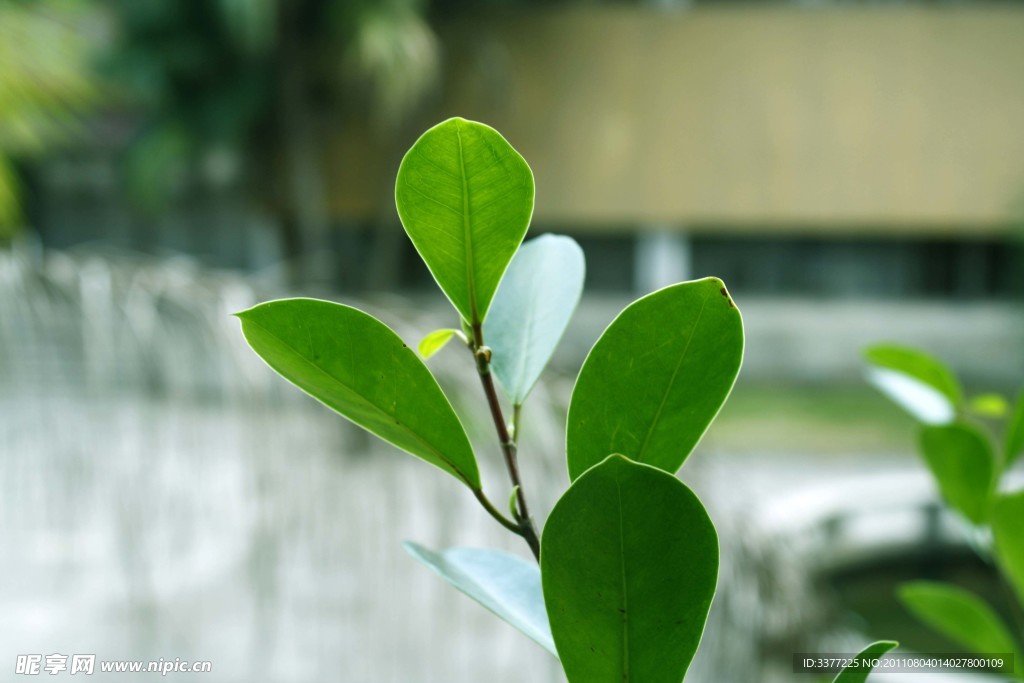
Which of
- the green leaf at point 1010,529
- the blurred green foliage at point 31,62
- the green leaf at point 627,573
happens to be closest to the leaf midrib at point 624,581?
the green leaf at point 627,573

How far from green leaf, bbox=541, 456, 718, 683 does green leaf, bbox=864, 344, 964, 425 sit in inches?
10.2

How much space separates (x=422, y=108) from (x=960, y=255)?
273 cm

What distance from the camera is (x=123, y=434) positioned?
0.72m

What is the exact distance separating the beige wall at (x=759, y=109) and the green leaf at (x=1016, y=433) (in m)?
4.26

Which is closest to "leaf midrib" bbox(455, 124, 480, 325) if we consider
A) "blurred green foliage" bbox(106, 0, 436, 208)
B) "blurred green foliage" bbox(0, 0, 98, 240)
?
"blurred green foliage" bbox(0, 0, 98, 240)

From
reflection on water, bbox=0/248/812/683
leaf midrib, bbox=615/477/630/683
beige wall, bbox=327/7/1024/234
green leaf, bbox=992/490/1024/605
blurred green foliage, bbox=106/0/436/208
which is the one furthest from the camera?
beige wall, bbox=327/7/1024/234

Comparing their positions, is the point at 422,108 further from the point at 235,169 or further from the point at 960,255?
the point at 960,255

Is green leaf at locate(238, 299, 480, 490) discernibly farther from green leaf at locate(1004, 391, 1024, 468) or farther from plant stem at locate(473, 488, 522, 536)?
green leaf at locate(1004, 391, 1024, 468)

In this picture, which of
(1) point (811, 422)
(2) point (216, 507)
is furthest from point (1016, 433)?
(1) point (811, 422)

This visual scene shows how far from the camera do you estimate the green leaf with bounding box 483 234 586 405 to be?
22 cm

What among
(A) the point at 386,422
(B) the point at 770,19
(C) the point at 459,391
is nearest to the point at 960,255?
(B) the point at 770,19

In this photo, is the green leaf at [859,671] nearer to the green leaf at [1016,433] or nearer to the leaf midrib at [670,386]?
the leaf midrib at [670,386]

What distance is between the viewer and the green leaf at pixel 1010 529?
0.34 m

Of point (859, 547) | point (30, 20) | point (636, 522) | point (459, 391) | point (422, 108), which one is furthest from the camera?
point (422, 108)
